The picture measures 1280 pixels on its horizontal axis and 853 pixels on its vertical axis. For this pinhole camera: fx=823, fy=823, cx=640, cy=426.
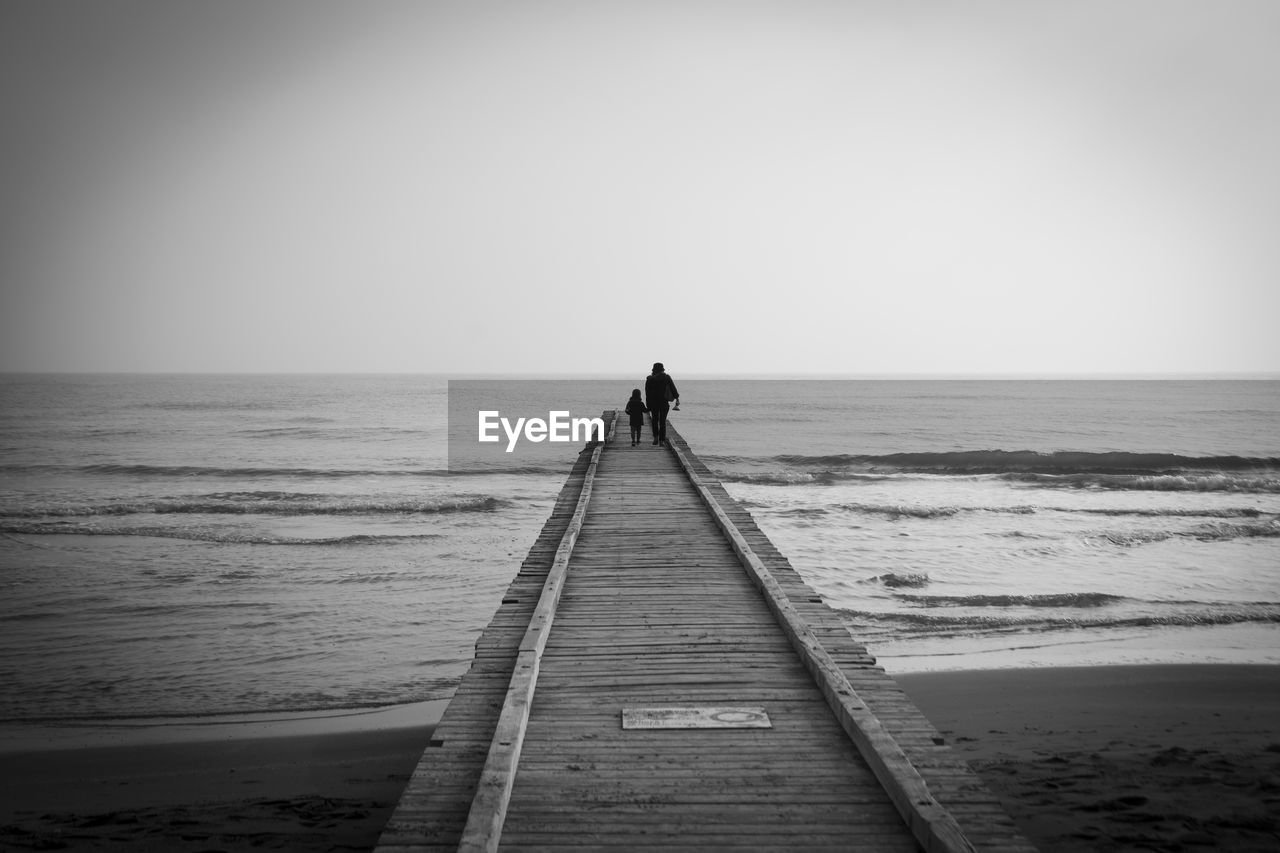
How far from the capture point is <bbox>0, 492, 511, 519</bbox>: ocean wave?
71.7ft

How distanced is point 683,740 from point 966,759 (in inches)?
144

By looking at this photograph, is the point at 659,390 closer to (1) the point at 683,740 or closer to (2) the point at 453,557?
(2) the point at 453,557

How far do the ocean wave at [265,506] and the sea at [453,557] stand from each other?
152mm

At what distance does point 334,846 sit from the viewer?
547 centimetres

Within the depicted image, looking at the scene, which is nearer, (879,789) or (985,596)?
(879,789)

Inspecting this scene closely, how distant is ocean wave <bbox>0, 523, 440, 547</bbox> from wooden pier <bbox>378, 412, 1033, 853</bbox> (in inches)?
A: 448

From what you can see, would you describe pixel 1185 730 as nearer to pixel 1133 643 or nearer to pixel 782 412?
pixel 1133 643

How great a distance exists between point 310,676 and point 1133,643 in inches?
397

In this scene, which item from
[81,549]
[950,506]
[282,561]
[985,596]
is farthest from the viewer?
[950,506]

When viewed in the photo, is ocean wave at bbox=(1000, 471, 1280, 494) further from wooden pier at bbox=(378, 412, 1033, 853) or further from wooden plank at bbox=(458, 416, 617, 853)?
wooden plank at bbox=(458, 416, 617, 853)

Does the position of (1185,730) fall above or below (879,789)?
below

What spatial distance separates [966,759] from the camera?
6848 mm

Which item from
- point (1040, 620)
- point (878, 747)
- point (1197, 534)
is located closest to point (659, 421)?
point (1040, 620)

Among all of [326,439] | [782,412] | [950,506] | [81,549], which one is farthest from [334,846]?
[782,412]
